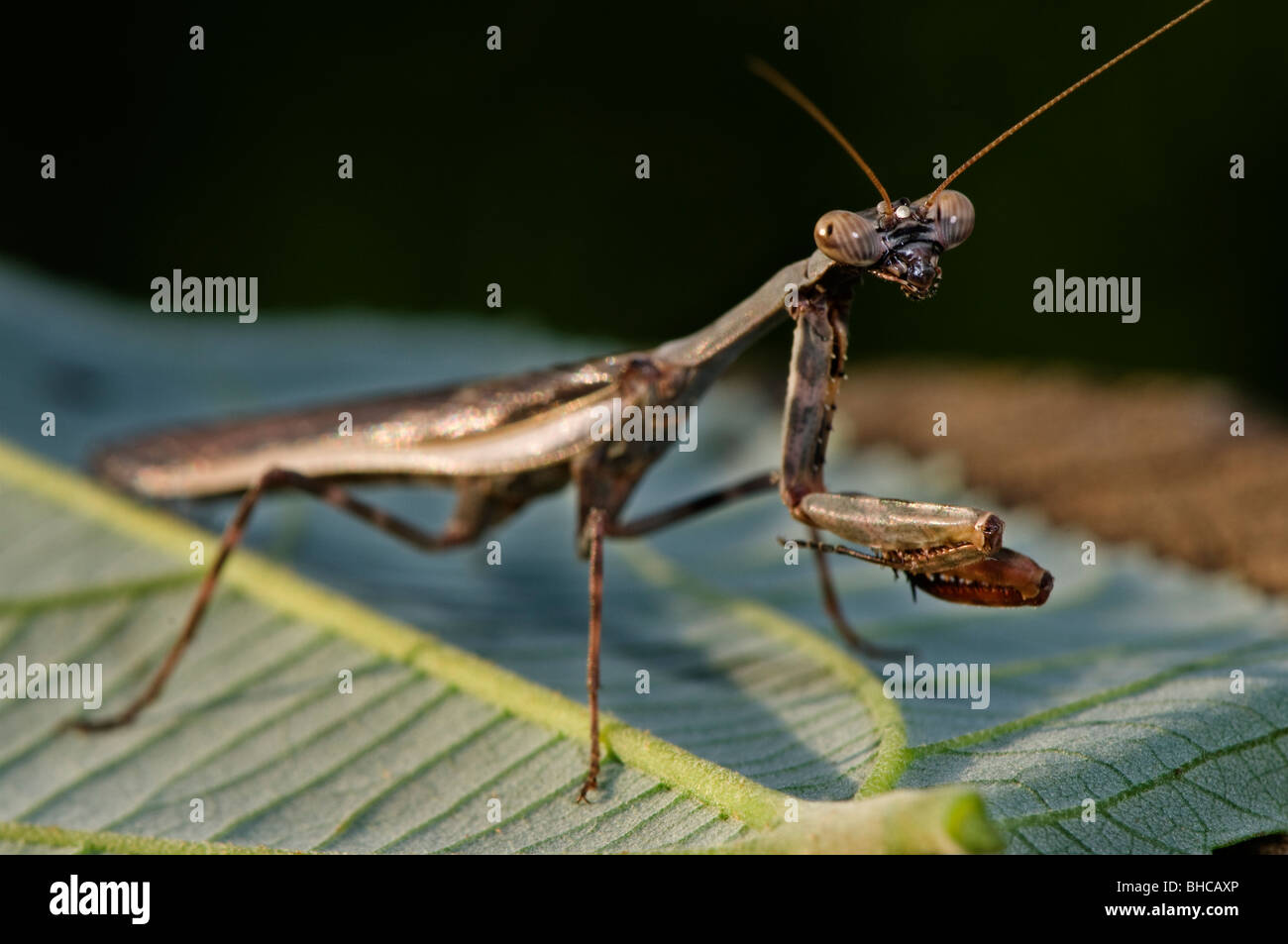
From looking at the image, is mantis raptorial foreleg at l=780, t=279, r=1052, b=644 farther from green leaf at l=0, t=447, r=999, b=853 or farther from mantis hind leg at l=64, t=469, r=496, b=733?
mantis hind leg at l=64, t=469, r=496, b=733

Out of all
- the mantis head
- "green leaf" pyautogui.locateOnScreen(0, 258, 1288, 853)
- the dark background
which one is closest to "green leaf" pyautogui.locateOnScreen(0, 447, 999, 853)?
"green leaf" pyautogui.locateOnScreen(0, 258, 1288, 853)

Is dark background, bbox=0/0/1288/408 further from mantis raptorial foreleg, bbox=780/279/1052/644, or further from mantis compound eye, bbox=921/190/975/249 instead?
mantis compound eye, bbox=921/190/975/249

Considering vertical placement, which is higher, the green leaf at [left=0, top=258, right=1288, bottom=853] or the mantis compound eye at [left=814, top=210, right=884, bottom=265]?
the mantis compound eye at [left=814, top=210, right=884, bottom=265]

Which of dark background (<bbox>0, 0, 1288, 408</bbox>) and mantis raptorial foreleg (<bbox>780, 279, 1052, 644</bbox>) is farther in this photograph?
dark background (<bbox>0, 0, 1288, 408</bbox>)

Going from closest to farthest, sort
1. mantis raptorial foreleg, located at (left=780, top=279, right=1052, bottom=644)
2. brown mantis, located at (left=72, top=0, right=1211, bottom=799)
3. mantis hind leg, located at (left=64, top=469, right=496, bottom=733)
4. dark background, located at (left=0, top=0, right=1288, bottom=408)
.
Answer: mantis raptorial foreleg, located at (left=780, top=279, right=1052, bottom=644)
brown mantis, located at (left=72, top=0, right=1211, bottom=799)
mantis hind leg, located at (left=64, top=469, right=496, bottom=733)
dark background, located at (left=0, top=0, right=1288, bottom=408)

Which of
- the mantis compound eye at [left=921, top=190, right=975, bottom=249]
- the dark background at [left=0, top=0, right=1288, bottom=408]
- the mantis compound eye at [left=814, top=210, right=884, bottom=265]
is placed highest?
the dark background at [left=0, top=0, right=1288, bottom=408]

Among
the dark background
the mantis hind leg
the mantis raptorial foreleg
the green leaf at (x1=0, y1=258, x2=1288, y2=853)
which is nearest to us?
the green leaf at (x1=0, y1=258, x2=1288, y2=853)

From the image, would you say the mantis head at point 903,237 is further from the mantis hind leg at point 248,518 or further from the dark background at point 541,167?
the dark background at point 541,167
